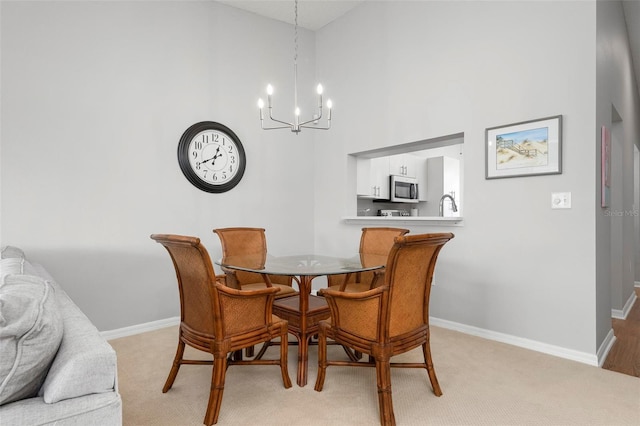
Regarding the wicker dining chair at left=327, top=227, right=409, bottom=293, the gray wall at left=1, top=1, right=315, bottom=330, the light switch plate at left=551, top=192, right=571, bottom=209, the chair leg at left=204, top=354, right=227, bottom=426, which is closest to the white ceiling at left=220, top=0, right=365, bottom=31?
the gray wall at left=1, top=1, right=315, bottom=330

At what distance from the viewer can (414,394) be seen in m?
2.16

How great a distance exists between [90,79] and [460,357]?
3647 millimetres

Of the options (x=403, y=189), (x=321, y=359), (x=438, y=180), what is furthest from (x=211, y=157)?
(x=438, y=180)

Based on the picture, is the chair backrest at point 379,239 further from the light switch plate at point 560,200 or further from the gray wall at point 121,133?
the gray wall at point 121,133

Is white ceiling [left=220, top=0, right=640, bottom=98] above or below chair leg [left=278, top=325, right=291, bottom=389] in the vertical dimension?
above

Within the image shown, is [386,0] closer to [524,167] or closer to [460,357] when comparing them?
[524,167]

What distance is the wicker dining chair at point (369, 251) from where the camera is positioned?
292 centimetres

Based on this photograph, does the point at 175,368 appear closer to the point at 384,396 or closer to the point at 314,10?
the point at 384,396

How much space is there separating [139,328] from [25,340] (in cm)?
271

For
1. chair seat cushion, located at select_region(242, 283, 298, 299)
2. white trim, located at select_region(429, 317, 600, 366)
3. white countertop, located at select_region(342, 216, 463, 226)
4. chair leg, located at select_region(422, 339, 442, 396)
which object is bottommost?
white trim, located at select_region(429, 317, 600, 366)

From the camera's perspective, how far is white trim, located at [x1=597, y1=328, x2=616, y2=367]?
2607 millimetres

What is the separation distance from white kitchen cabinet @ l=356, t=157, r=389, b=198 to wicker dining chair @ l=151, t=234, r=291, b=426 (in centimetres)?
280

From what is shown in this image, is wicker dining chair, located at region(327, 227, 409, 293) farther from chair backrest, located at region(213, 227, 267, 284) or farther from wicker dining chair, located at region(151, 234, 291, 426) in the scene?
wicker dining chair, located at region(151, 234, 291, 426)

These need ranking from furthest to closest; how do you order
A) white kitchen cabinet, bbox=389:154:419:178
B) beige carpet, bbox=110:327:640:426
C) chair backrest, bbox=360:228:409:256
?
1. white kitchen cabinet, bbox=389:154:419:178
2. chair backrest, bbox=360:228:409:256
3. beige carpet, bbox=110:327:640:426
